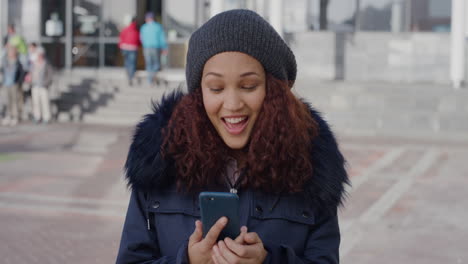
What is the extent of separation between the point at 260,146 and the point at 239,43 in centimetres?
31

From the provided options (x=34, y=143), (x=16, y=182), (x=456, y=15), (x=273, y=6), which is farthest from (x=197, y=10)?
(x=16, y=182)

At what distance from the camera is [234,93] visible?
2.07 m

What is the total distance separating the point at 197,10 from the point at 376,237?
16.0 meters

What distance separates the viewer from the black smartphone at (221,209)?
5.99 ft

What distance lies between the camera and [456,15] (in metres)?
17.0

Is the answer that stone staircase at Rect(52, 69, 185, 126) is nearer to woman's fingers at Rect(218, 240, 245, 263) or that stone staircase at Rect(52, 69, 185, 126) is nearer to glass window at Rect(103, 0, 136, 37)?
glass window at Rect(103, 0, 136, 37)

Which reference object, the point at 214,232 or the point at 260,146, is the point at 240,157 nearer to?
the point at 260,146

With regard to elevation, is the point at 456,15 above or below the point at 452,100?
above

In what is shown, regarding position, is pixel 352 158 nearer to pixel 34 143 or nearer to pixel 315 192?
pixel 34 143

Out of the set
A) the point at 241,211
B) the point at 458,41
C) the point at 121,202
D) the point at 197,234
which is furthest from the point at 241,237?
the point at 458,41

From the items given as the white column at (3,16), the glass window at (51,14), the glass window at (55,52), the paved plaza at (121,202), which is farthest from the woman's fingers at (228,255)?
the glass window at (51,14)

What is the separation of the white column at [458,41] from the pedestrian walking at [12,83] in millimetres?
10000

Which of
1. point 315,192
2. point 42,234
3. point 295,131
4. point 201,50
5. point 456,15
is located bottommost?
point 42,234

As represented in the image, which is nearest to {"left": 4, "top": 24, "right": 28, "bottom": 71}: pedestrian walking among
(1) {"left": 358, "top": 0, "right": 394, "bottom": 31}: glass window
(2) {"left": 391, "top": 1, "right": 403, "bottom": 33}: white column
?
(1) {"left": 358, "top": 0, "right": 394, "bottom": 31}: glass window
